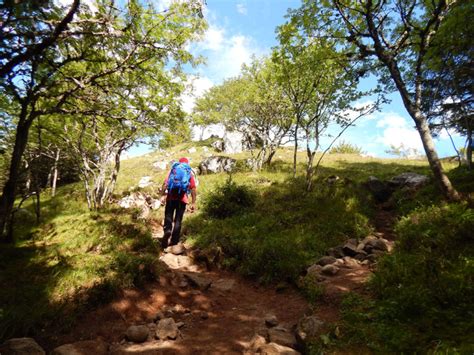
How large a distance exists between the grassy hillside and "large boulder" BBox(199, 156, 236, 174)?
9.83 metres

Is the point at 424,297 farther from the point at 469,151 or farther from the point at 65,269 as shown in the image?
the point at 469,151

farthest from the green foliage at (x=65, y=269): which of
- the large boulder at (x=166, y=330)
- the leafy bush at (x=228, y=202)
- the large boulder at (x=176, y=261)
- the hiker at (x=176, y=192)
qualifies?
the leafy bush at (x=228, y=202)

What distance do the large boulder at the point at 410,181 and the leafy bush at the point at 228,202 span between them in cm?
757

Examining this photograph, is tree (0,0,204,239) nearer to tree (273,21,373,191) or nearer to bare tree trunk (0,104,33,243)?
bare tree trunk (0,104,33,243)

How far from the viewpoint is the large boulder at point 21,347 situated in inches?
140

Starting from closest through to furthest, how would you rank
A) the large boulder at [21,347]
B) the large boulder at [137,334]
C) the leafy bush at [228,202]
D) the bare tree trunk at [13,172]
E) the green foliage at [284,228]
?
the large boulder at [21,347] < the large boulder at [137,334] < the bare tree trunk at [13,172] < the green foliage at [284,228] < the leafy bush at [228,202]

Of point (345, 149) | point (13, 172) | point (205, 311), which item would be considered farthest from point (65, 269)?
point (345, 149)

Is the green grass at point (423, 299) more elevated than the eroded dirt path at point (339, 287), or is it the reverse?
the green grass at point (423, 299)

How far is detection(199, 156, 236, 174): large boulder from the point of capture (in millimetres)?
24109

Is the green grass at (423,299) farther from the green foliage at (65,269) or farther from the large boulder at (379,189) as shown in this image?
the large boulder at (379,189)

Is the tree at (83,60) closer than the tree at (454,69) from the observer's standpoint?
Yes

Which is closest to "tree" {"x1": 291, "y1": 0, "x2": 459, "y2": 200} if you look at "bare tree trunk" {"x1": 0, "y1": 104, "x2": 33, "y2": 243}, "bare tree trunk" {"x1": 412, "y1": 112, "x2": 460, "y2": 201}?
"bare tree trunk" {"x1": 412, "y1": 112, "x2": 460, "y2": 201}

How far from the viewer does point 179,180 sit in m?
8.49

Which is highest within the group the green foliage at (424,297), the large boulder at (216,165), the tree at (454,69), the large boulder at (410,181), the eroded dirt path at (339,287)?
the tree at (454,69)
